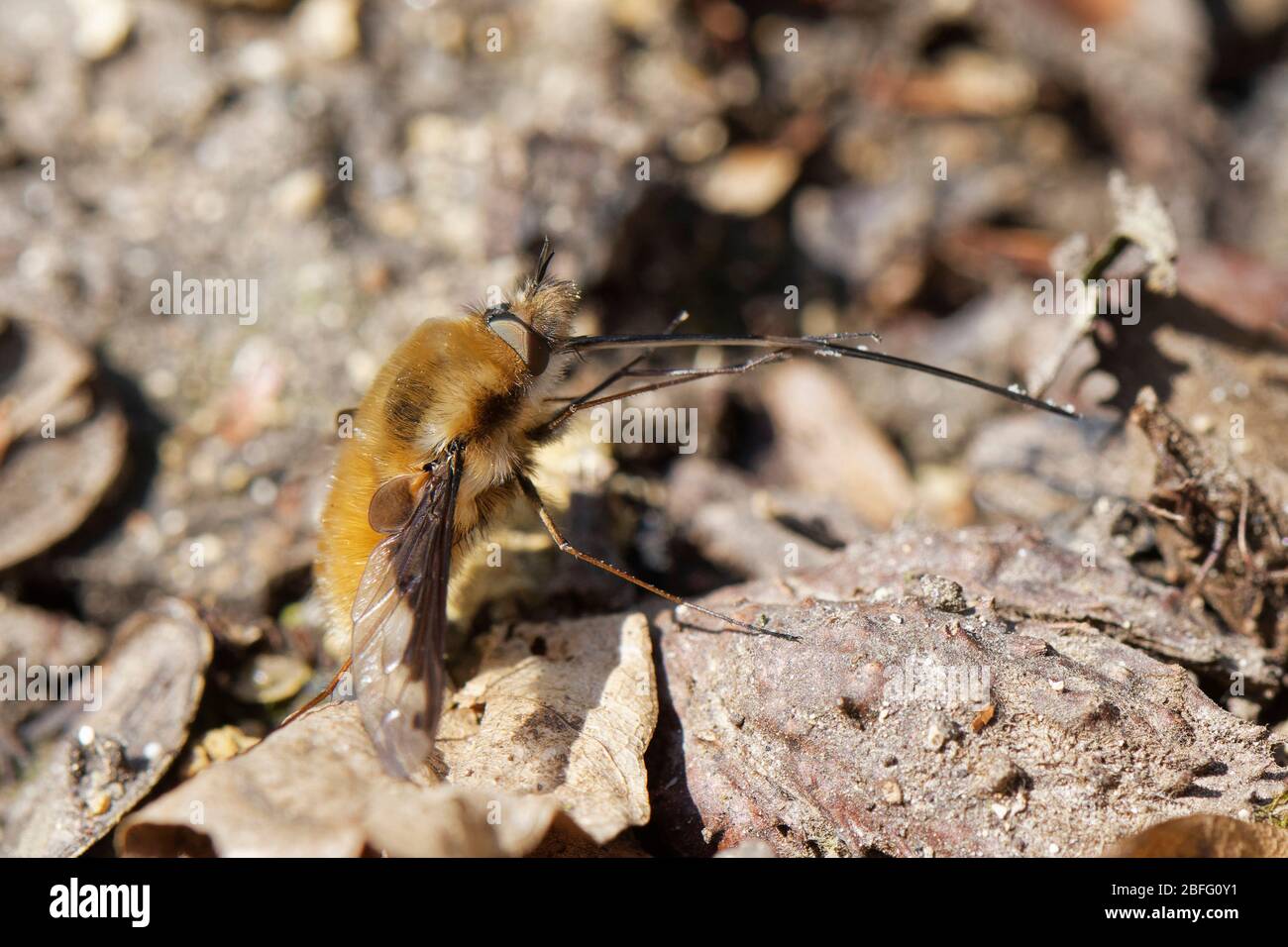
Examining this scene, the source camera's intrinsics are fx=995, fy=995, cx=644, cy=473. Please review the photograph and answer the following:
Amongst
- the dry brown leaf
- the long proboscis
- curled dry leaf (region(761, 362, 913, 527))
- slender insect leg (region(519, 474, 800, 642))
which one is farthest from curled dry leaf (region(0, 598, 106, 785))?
the dry brown leaf

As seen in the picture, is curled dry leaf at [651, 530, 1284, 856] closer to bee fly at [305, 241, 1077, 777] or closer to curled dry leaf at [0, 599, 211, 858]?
bee fly at [305, 241, 1077, 777]

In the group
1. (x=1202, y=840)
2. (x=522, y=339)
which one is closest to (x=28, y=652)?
(x=522, y=339)

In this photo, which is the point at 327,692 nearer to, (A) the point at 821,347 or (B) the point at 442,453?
(B) the point at 442,453

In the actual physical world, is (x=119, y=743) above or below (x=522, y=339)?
below

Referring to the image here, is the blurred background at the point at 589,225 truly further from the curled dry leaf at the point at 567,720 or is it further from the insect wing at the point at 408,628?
the insect wing at the point at 408,628

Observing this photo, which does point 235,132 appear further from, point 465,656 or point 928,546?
point 928,546
